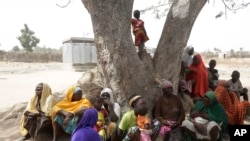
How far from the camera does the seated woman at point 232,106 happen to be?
18.4 feet

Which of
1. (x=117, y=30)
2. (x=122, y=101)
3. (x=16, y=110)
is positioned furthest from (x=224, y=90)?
(x=16, y=110)

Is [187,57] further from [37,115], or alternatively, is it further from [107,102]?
[37,115]

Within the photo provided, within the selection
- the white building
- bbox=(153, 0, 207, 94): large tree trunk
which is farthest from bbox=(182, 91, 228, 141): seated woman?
the white building

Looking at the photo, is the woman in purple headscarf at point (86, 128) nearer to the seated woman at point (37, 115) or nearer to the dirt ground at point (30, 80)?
the seated woman at point (37, 115)

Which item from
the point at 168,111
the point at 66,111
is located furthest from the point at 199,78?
the point at 66,111

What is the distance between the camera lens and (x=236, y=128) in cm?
440

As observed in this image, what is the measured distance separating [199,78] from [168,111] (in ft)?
8.05

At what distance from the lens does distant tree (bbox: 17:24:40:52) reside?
45.9 m

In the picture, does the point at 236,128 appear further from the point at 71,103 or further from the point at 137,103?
the point at 71,103

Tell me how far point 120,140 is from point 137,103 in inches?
24.1

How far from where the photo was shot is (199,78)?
7176mm

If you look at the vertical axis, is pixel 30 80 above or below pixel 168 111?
below

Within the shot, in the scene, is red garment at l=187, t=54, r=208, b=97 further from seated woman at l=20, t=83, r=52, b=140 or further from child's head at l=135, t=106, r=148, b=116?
seated woman at l=20, t=83, r=52, b=140

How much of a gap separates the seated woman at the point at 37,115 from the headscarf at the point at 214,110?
2.55 metres
